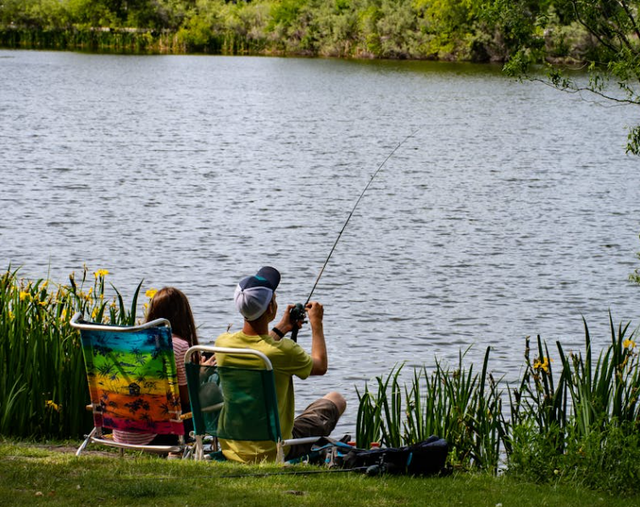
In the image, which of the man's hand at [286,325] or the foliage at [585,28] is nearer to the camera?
the man's hand at [286,325]

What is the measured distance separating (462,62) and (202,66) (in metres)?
20.0

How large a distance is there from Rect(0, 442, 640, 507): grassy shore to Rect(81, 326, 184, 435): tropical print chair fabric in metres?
0.22

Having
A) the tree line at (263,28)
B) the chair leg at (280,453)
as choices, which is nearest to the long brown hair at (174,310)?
the chair leg at (280,453)

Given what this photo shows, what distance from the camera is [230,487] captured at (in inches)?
193

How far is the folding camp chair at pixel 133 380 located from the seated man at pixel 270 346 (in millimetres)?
294

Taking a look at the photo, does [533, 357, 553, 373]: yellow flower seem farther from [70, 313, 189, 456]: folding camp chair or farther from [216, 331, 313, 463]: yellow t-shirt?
[70, 313, 189, 456]: folding camp chair

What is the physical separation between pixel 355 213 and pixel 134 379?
51.5 ft

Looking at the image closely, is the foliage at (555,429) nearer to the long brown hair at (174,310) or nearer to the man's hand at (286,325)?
the man's hand at (286,325)

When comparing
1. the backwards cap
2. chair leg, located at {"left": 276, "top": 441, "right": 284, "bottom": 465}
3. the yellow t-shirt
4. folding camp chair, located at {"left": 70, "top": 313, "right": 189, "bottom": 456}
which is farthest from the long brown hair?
chair leg, located at {"left": 276, "top": 441, "right": 284, "bottom": 465}

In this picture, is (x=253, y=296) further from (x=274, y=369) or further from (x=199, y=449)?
(x=199, y=449)

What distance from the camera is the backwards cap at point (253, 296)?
534 cm

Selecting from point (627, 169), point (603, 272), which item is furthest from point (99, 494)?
point (627, 169)

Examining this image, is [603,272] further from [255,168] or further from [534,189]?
[255,168]

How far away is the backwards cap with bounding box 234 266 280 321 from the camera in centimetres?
534
